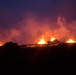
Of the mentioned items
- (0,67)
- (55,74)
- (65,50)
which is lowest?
(55,74)

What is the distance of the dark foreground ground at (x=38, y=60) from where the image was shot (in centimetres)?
3117

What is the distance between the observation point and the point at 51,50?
36.3 m

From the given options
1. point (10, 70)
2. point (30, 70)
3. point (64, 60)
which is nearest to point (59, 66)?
point (64, 60)

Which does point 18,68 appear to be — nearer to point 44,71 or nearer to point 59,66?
point 44,71

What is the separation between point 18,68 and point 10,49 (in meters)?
4.15

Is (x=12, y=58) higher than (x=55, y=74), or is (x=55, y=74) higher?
(x=12, y=58)

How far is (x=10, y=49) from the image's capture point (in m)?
34.8

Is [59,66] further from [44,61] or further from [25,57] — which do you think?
[25,57]

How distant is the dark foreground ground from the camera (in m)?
31.2

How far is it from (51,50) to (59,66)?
16.8 ft

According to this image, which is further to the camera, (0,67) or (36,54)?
(36,54)

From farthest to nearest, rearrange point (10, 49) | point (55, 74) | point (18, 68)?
point (10, 49) → point (18, 68) → point (55, 74)

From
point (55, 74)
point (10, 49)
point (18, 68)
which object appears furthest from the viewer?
point (10, 49)

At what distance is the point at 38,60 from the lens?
3425 centimetres
